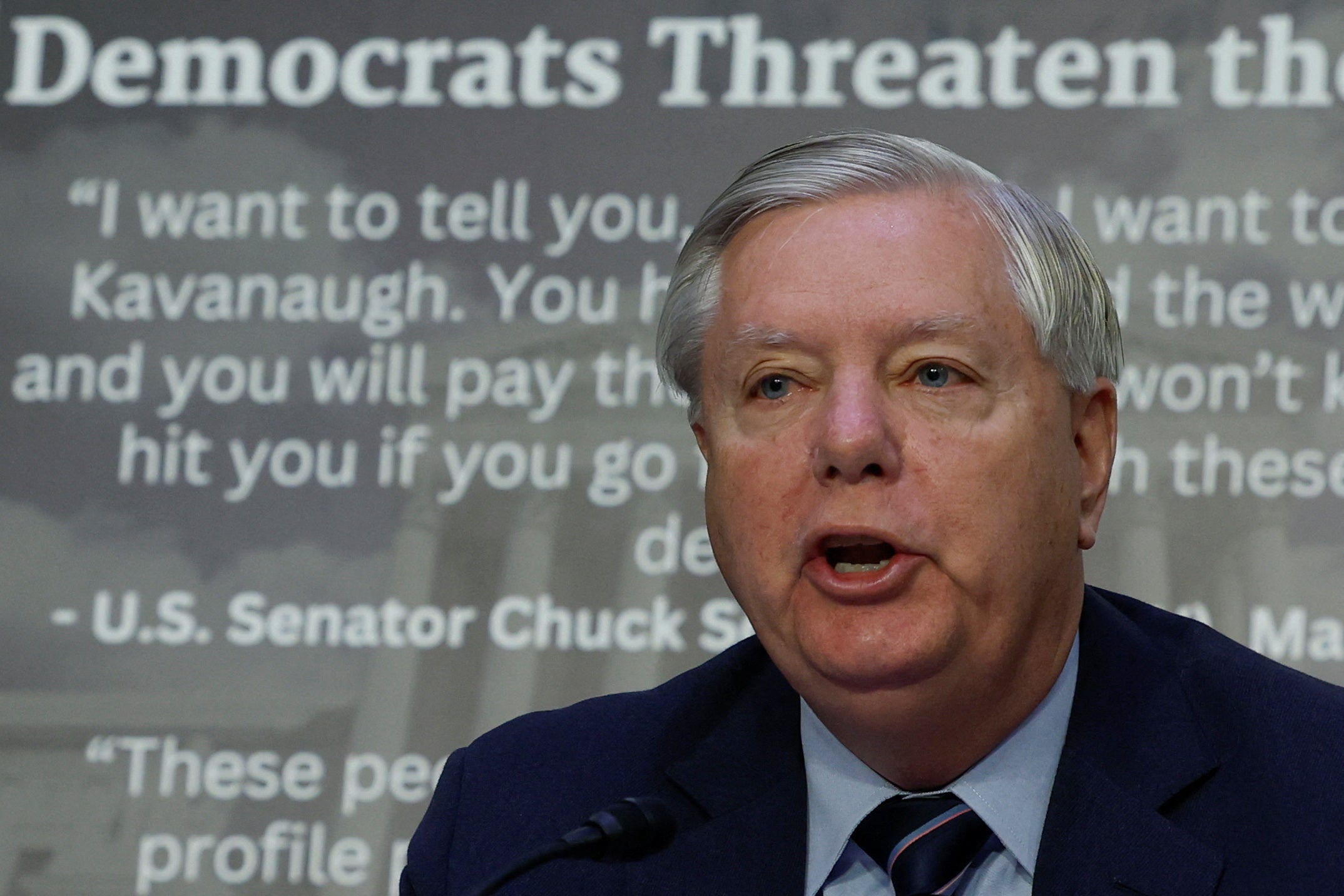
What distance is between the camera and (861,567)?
5.46 ft

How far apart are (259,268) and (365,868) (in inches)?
53.6

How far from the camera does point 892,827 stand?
1766 millimetres

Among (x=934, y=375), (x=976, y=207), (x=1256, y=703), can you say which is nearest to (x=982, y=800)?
(x=1256, y=703)

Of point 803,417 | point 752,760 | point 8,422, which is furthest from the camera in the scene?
point 8,422

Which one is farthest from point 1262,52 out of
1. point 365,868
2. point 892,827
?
point 365,868

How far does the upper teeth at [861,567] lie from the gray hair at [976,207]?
30cm

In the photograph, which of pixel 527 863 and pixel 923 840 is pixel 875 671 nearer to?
pixel 923 840

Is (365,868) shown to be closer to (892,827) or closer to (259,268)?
(259,268)

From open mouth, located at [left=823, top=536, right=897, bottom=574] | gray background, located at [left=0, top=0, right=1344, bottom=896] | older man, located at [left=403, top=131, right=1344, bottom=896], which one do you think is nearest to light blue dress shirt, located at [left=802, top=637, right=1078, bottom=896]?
older man, located at [left=403, top=131, right=1344, bottom=896]

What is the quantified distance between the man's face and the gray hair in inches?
0.8

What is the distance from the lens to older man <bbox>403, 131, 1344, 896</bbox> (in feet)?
5.42

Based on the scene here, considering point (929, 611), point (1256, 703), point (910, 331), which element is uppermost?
point (910, 331)

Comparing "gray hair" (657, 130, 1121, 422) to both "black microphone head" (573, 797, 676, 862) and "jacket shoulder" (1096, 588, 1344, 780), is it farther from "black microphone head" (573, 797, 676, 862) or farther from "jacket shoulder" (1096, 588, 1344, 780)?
"black microphone head" (573, 797, 676, 862)

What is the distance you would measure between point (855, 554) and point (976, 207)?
16.1 inches
